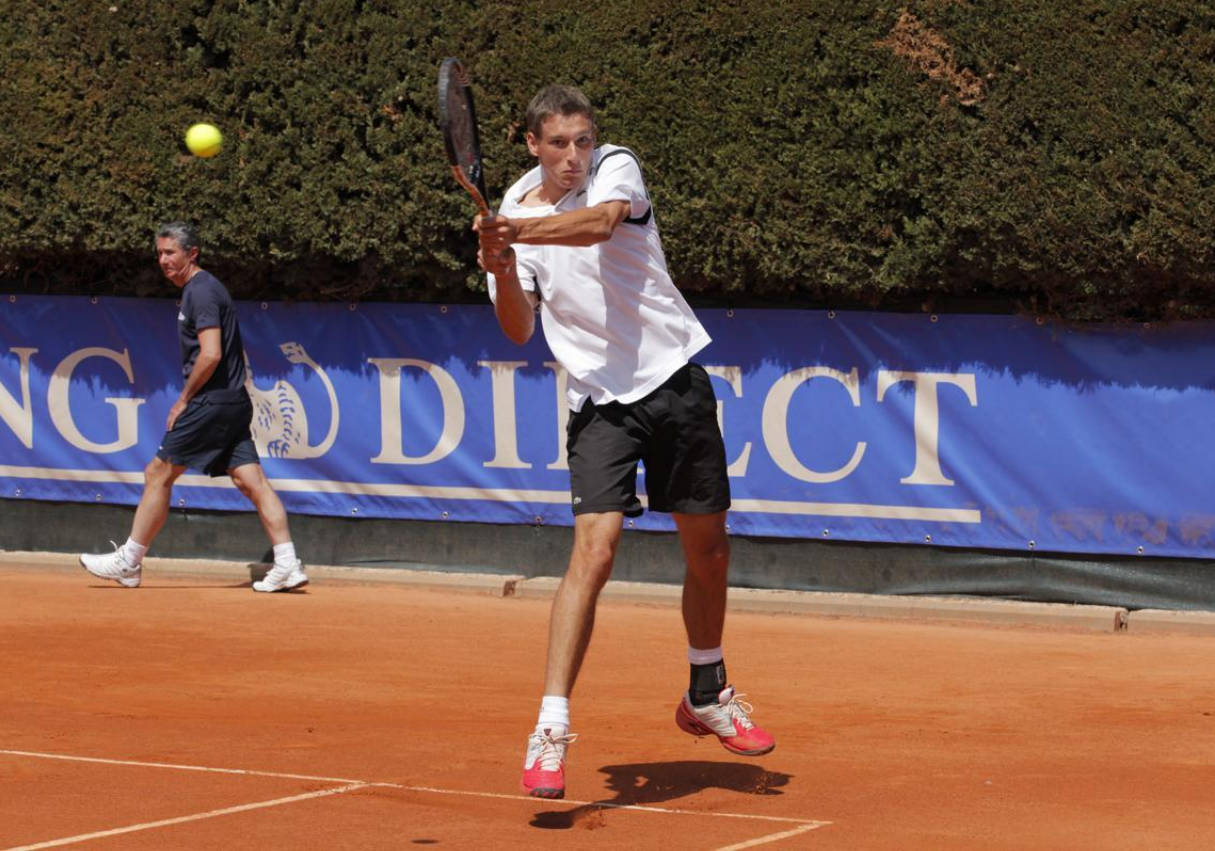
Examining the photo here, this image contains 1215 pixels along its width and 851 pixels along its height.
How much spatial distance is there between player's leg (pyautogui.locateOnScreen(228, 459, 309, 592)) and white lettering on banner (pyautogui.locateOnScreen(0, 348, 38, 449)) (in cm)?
199

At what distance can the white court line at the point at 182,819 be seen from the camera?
4.96 metres

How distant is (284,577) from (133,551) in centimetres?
85

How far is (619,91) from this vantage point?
989cm

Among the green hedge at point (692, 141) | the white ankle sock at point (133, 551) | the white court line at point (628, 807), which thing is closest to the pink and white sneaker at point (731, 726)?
the white court line at point (628, 807)

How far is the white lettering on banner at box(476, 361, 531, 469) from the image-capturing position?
10.5 m

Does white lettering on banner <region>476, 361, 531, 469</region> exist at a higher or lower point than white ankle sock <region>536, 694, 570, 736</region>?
higher

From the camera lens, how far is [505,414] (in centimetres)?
1049

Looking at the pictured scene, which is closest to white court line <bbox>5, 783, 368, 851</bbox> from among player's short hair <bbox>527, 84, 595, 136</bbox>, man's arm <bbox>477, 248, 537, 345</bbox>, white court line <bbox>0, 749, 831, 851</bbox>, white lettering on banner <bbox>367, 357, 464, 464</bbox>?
white court line <bbox>0, 749, 831, 851</bbox>

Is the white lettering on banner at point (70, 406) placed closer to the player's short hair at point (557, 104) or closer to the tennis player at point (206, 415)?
the tennis player at point (206, 415)

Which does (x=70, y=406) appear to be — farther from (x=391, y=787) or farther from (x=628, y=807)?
(x=628, y=807)

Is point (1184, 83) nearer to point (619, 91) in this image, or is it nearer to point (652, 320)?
point (619, 91)

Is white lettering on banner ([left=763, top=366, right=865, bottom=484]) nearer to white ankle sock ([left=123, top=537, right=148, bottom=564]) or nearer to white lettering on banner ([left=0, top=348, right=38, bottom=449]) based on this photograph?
white ankle sock ([left=123, top=537, right=148, bottom=564])

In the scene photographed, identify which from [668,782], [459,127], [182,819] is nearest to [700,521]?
[668,782]

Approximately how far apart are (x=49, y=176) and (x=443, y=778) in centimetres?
666
